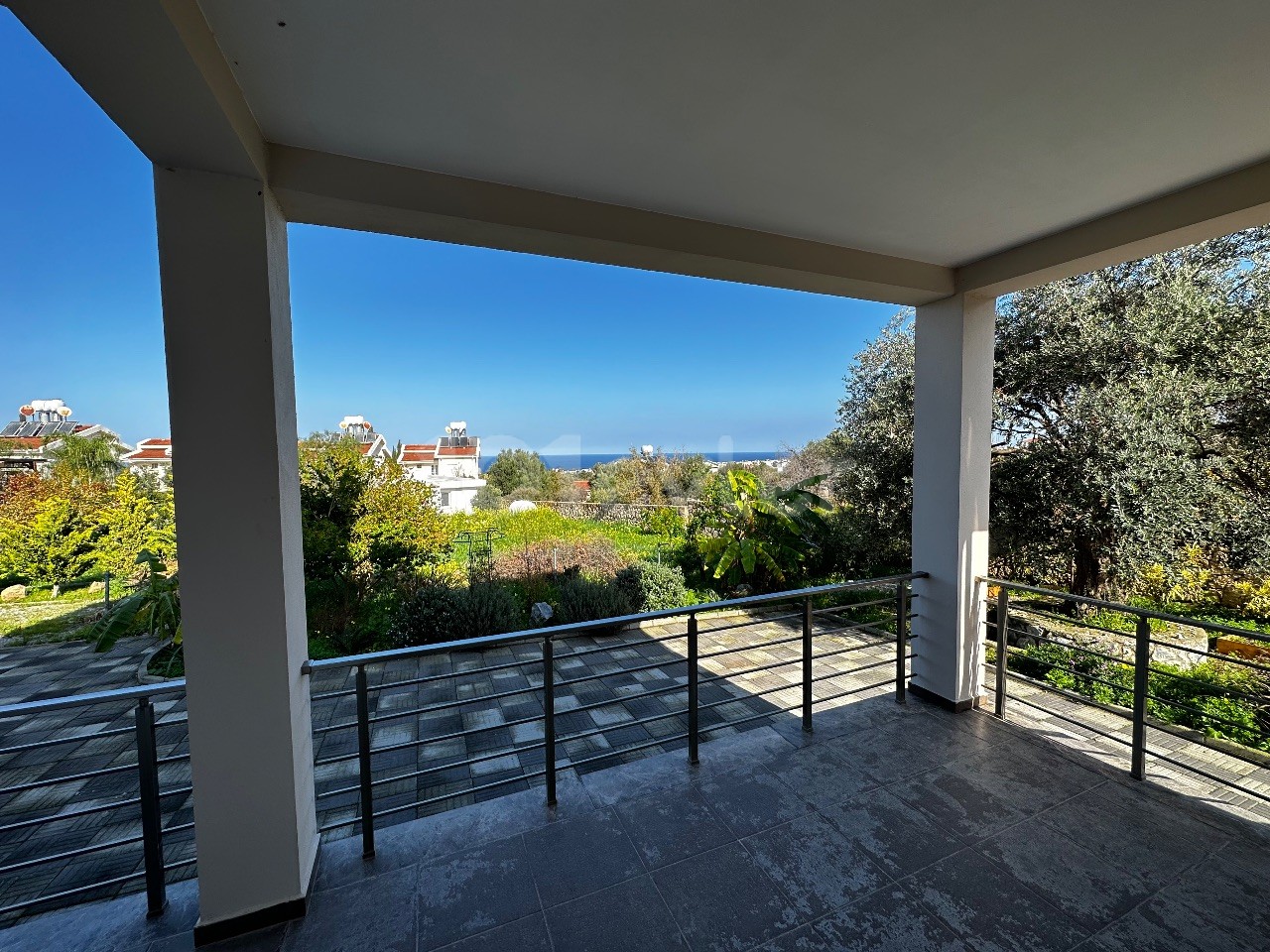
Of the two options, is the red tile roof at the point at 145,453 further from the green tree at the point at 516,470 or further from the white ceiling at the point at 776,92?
the white ceiling at the point at 776,92

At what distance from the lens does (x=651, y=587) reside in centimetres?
727

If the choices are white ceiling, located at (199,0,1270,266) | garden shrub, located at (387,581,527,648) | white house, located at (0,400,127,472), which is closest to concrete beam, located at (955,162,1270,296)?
white ceiling, located at (199,0,1270,266)

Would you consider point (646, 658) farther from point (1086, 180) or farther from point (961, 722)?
point (1086, 180)

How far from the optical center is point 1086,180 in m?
2.03

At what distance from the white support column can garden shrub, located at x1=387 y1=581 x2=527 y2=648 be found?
4408mm

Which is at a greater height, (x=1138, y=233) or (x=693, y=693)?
(x=1138, y=233)

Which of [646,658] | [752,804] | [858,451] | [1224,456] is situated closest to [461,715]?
[646,658]

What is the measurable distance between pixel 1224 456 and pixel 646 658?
5.83m

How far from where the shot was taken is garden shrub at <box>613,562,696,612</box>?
716cm

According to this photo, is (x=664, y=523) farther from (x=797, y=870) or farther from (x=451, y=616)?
(x=797, y=870)

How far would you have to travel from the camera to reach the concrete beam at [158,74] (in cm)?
97

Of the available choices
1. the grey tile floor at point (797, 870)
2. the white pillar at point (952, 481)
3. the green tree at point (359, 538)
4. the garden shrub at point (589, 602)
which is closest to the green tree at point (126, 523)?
the green tree at point (359, 538)

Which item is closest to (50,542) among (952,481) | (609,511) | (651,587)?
(609,511)

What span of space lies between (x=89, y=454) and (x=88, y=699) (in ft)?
55.2
